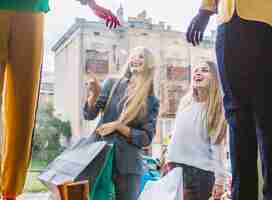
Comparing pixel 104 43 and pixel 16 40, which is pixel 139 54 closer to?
pixel 104 43

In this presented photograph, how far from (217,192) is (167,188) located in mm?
172

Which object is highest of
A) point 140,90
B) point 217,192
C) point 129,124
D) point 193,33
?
point 193,33

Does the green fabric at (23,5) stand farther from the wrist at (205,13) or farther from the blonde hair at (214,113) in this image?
the blonde hair at (214,113)

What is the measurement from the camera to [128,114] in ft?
3.96

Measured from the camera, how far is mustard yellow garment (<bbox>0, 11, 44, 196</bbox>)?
83 cm

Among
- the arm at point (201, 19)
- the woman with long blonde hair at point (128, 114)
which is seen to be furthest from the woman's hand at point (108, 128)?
the arm at point (201, 19)

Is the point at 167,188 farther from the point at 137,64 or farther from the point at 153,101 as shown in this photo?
the point at 137,64

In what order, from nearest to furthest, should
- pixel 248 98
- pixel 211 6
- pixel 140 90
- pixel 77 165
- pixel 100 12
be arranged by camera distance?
1. pixel 248 98
2. pixel 211 6
3. pixel 100 12
4. pixel 77 165
5. pixel 140 90

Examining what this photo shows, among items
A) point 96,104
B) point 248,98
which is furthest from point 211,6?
point 96,104

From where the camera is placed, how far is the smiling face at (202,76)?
49.8 inches

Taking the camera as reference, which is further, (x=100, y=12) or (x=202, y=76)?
(x=202, y=76)

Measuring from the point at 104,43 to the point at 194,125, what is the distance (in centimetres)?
38

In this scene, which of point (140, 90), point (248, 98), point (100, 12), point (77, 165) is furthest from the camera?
point (140, 90)

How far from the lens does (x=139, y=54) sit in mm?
1239
